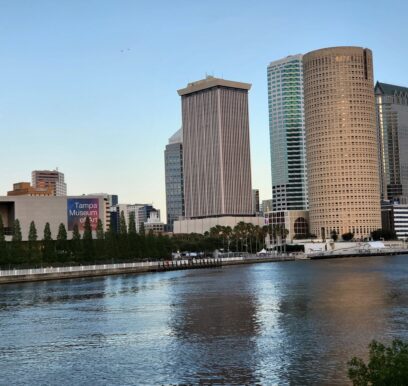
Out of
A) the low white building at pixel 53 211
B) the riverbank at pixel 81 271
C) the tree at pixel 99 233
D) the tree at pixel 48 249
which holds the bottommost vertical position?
the riverbank at pixel 81 271

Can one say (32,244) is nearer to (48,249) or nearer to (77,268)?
(48,249)

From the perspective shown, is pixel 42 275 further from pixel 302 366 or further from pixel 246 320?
pixel 302 366

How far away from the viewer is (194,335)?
55656 millimetres

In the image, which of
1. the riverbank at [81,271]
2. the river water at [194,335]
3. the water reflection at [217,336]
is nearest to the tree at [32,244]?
the riverbank at [81,271]

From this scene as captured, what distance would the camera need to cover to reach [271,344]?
166 feet

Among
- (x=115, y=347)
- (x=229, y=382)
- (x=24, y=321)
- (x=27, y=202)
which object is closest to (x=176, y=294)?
(x=24, y=321)

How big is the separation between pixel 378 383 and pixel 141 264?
15580cm

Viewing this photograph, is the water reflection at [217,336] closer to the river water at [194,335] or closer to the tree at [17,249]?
the river water at [194,335]

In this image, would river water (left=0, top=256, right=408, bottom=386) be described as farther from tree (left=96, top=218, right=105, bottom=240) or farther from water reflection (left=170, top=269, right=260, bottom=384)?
tree (left=96, top=218, right=105, bottom=240)

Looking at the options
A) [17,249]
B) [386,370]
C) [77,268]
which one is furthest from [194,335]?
[17,249]

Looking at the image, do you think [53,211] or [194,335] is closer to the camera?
[194,335]

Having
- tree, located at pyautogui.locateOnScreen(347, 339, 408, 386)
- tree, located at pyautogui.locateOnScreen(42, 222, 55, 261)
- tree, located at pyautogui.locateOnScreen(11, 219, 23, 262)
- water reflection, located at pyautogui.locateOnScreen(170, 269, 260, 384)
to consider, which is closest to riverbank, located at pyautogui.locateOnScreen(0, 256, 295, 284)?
tree, located at pyautogui.locateOnScreen(42, 222, 55, 261)

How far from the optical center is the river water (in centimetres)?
4116

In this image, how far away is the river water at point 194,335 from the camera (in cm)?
4116
